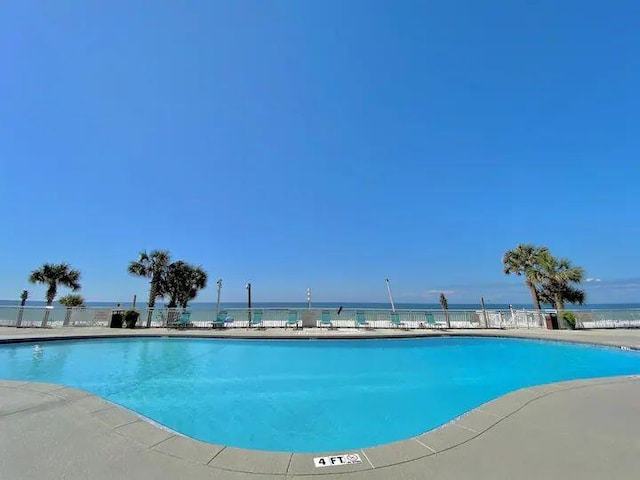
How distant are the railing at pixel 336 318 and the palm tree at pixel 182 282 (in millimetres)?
4358

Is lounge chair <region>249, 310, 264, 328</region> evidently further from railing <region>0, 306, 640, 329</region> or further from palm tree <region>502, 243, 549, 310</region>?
palm tree <region>502, 243, 549, 310</region>

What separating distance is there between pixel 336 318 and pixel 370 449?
46.0 ft

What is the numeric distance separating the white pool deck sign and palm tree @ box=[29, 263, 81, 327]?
23.3m

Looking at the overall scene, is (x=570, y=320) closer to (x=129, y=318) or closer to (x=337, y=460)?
(x=337, y=460)

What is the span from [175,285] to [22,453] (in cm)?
1940

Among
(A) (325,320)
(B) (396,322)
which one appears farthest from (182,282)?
(B) (396,322)

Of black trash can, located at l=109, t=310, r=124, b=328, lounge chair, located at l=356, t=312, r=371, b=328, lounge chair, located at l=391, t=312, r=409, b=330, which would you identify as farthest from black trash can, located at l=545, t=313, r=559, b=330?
black trash can, located at l=109, t=310, r=124, b=328

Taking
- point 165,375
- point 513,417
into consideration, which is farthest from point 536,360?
point 165,375

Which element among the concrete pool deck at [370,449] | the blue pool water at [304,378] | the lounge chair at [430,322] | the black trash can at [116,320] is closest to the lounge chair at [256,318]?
the blue pool water at [304,378]

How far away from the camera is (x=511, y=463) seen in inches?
104

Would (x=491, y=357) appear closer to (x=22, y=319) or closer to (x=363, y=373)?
(x=363, y=373)

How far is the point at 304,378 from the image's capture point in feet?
25.7

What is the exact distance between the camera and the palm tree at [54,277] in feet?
63.8

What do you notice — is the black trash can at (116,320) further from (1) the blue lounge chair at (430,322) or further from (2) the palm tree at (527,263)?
(2) the palm tree at (527,263)
